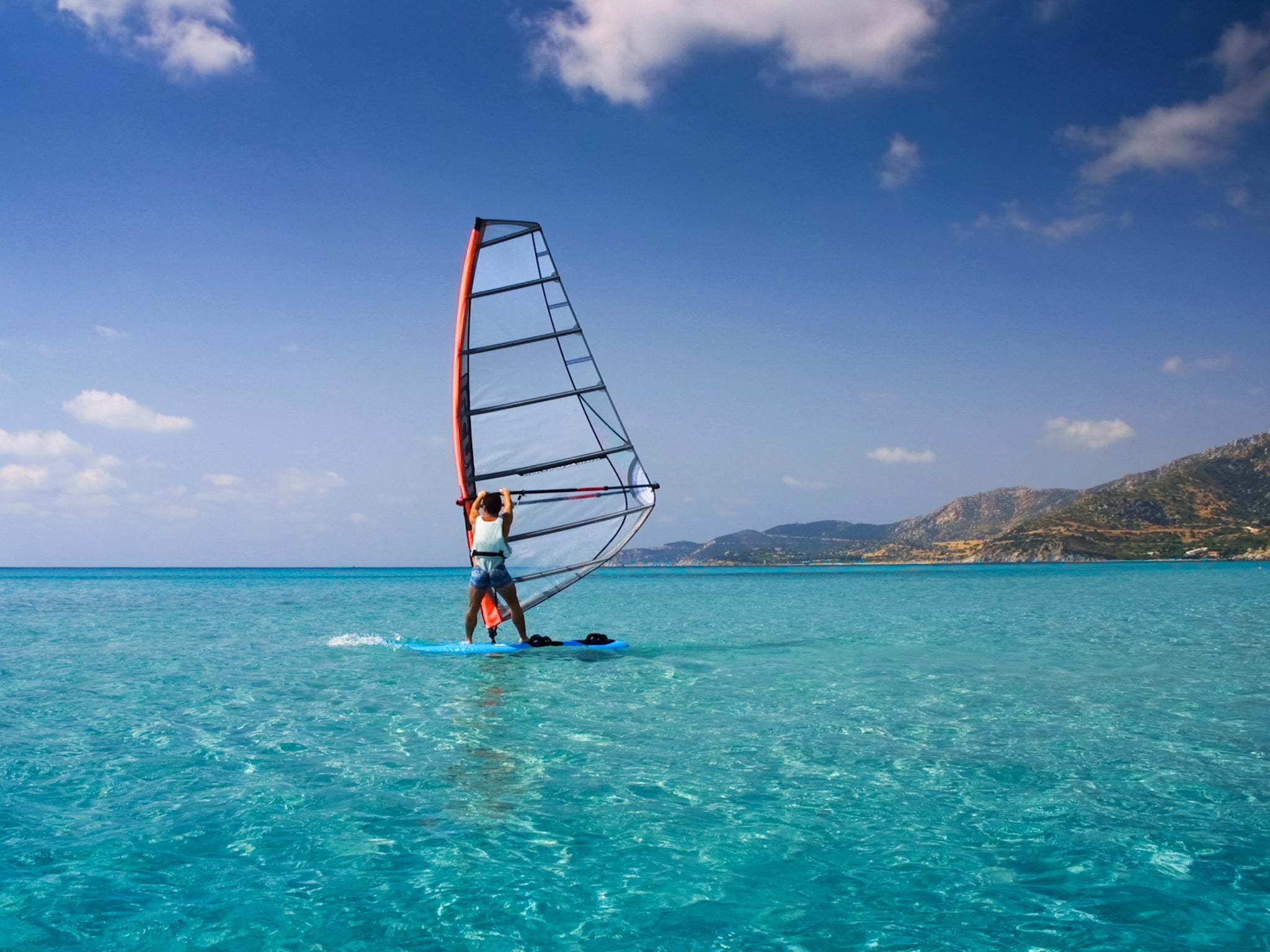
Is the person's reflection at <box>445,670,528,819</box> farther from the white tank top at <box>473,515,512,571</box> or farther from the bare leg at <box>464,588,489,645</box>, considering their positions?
the bare leg at <box>464,588,489,645</box>

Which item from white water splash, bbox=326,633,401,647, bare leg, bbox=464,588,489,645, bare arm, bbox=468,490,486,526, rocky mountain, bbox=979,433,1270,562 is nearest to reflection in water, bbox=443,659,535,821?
bare arm, bbox=468,490,486,526

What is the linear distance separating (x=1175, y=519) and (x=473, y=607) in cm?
14299

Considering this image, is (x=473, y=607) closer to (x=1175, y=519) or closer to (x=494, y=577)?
(x=494, y=577)

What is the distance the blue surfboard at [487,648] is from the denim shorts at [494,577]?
3.52 feet

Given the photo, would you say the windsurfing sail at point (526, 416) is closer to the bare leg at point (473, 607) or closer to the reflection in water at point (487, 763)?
the bare leg at point (473, 607)

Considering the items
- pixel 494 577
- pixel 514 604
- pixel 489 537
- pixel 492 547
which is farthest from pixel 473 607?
pixel 489 537

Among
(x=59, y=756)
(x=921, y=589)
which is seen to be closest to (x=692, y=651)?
(x=59, y=756)

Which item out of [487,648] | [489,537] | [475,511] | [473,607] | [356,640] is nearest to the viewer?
[489,537]

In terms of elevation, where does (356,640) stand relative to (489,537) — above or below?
below

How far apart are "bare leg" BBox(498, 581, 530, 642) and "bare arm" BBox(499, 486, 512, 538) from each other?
A: 0.86m

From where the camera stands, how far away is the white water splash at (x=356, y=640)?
16141 mm

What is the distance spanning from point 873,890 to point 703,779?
208 cm

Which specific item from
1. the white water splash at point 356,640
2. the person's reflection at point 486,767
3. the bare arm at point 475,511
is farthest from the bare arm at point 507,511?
the white water splash at point 356,640

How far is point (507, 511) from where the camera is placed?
39.8ft
